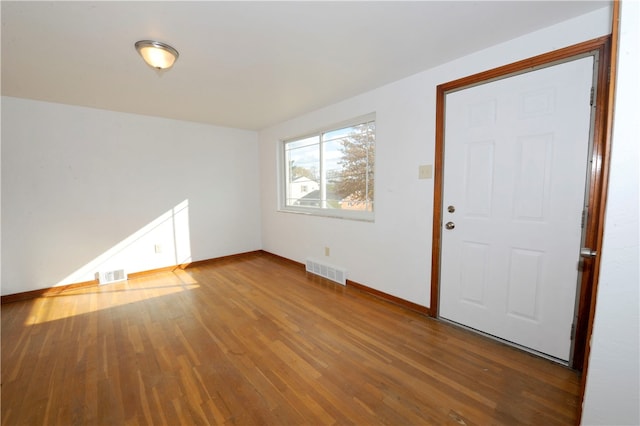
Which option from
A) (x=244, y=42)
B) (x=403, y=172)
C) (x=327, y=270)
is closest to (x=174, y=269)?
(x=327, y=270)

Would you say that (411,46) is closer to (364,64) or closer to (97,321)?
(364,64)

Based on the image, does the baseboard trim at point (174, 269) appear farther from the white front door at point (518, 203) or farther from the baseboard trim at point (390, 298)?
the white front door at point (518, 203)

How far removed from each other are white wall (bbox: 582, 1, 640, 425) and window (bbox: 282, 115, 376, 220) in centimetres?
209

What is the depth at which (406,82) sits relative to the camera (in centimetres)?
257

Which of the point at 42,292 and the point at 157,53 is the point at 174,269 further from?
the point at 157,53

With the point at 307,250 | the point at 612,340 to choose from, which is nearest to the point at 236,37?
the point at 612,340

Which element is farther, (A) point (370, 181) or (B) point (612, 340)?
(A) point (370, 181)

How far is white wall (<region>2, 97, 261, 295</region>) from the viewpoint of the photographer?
3.02 metres

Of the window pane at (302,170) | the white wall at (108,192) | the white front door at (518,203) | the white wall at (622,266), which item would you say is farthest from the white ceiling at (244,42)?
the window pane at (302,170)

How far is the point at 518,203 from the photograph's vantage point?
1966 millimetres

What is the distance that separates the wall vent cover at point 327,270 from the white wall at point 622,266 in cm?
247

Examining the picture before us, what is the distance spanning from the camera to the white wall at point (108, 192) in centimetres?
302

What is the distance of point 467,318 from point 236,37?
2911 mm

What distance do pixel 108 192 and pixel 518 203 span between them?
463 centimetres
